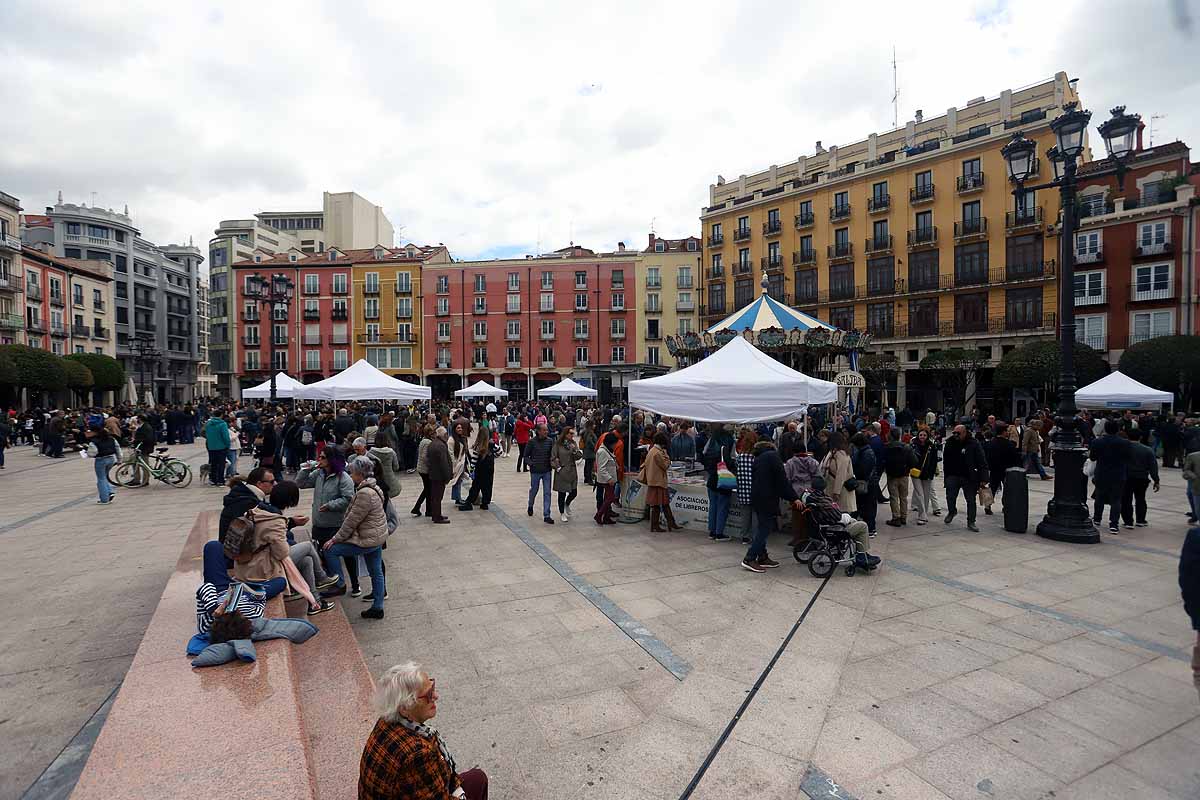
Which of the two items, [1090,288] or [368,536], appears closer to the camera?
[368,536]

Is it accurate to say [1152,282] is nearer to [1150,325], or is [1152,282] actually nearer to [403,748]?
[1150,325]

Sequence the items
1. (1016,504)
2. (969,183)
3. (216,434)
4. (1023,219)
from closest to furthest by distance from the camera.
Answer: (1016,504), (216,434), (1023,219), (969,183)

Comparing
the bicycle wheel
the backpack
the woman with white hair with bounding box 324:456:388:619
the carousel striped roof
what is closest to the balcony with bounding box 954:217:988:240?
the carousel striped roof

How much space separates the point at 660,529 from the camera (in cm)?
886

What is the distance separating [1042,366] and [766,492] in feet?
84.8

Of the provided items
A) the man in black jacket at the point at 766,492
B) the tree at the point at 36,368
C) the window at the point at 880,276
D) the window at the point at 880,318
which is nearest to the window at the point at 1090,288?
the window at the point at 880,276

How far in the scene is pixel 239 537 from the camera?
4.51m

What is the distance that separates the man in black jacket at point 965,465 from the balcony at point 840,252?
3239 centimetres

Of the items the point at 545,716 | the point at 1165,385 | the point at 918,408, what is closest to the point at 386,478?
the point at 545,716

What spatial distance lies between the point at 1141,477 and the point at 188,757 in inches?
458

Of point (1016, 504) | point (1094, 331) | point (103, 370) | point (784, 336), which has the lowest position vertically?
point (1016, 504)

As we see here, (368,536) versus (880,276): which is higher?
(880,276)

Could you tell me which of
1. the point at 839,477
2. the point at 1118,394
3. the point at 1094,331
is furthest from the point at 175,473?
the point at 1094,331

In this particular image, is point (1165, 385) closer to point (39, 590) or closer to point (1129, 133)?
point (1129, 133)
